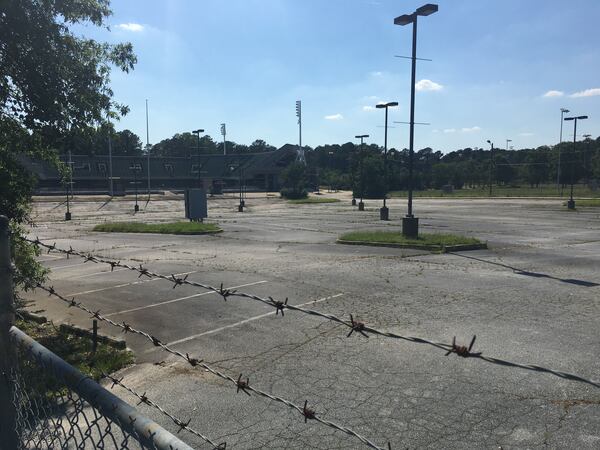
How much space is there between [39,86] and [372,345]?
570 cm

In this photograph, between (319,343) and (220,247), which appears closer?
(319,343)

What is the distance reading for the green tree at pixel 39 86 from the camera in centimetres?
673

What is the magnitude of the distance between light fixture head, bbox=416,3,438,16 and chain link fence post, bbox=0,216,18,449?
53.7ft

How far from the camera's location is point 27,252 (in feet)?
25.6

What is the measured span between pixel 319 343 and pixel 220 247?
11.4 m

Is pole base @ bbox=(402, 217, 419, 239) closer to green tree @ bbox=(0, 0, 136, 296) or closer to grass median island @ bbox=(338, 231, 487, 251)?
grass median island @ bbox=(338, 231, 487, 251)

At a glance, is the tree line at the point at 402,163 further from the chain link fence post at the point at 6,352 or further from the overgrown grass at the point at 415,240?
the overgrown grass at the point at 415,240

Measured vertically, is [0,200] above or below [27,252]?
above

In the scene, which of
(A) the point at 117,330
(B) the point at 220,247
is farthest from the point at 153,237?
(A) the point at 117,330

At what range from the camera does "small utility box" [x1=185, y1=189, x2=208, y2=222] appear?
28.5m

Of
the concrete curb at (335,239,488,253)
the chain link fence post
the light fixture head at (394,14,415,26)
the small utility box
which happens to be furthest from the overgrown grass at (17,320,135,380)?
the small utility box

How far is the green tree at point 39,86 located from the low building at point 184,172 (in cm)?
7799

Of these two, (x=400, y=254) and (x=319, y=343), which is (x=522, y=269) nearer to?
(x=400, y=254)

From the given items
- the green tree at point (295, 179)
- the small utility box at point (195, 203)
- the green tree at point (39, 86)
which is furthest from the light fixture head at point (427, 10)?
the green tree at point (295, 179)
